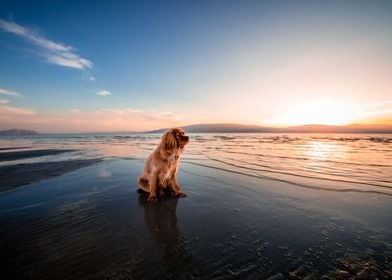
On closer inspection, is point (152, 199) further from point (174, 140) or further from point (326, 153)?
point (326, 153)

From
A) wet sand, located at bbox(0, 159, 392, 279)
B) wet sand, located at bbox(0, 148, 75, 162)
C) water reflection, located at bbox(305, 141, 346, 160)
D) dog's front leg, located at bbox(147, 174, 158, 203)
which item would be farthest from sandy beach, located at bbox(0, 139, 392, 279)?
wet sand, located at bbox(0, 148, 75, 162)

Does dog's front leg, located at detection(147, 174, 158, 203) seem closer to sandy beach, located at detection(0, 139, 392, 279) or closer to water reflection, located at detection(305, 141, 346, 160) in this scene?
sandy beach, located at detection(0, 139, 392, 279)

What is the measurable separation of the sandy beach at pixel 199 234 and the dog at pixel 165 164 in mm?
357

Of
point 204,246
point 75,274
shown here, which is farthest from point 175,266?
point 75,274

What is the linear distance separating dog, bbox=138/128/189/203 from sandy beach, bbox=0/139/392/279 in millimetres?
357

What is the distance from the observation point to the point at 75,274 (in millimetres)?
2305

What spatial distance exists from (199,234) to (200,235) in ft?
0.13

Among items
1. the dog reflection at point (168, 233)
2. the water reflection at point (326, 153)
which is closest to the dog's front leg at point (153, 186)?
the dog reflection at point (168, 233)

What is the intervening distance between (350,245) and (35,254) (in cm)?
454

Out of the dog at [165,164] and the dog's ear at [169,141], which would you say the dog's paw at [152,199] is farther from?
the dog's ear at [169,141]

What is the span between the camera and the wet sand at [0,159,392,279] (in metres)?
2.36

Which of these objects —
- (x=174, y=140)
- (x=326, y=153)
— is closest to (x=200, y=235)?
(x=174, y=140)

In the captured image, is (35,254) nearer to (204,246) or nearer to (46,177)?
(204,246)

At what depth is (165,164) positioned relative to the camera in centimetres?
517
